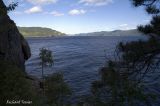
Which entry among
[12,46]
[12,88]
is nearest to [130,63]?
[12,88]

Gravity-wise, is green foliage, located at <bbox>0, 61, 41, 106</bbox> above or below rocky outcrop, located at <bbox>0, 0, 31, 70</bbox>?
below

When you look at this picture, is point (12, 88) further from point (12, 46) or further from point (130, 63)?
point (12, 46)

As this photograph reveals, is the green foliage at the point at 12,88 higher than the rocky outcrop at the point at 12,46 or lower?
lower

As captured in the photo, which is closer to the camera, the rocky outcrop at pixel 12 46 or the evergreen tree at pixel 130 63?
the evergreen tree at pixel 130 63

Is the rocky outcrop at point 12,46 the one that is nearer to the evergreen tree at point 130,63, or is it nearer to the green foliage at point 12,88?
the green foliage at point 12,88

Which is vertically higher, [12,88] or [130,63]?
[130,63]

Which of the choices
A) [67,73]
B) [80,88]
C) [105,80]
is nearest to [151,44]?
[105,80]

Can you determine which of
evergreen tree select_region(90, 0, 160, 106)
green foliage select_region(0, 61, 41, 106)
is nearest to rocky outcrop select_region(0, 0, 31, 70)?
green foliage select_region(0, 61, 41, 106)

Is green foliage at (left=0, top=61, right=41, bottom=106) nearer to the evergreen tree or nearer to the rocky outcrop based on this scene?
the evergreen tree

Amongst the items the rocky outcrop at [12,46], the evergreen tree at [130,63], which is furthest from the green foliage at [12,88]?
the rocky outcrop at [12,46]

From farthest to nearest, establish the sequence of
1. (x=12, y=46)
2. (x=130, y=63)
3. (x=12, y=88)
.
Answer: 1. (x=12, y=46)
2. (x=130, y=63)
3. (x=12, y=88)

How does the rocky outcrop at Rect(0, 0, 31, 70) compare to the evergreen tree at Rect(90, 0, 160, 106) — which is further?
the rocky outcrop at Rect(0, 0, 31, 70)

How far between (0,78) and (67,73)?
3890 cm

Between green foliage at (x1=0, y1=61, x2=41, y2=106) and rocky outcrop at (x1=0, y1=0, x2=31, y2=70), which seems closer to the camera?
green foliage at (x1=0, y1=61, x2=41, y2=106)
